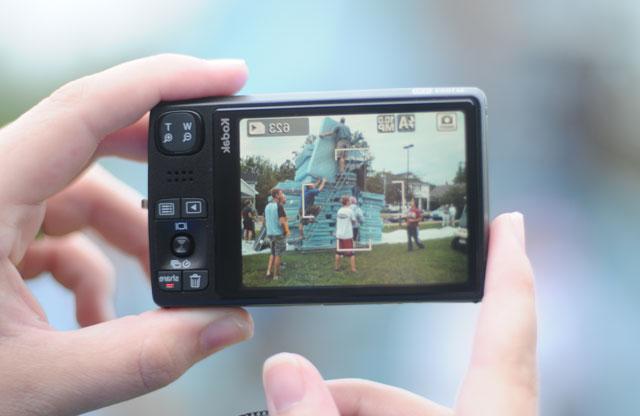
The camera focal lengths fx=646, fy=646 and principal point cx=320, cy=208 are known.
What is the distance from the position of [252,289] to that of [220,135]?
20 cm

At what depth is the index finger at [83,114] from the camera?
0.79 m

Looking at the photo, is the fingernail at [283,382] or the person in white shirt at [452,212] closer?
the fingernail at [283,382]

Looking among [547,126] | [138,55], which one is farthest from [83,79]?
[547,126]

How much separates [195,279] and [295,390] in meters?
0.23

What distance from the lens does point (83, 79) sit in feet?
2.72

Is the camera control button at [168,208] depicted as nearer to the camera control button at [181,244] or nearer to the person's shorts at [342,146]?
the camera control button at [181,244]

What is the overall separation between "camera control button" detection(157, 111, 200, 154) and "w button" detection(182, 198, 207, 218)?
0.21ft

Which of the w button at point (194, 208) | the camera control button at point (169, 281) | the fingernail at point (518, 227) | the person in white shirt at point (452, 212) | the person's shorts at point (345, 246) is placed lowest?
the camera control button at point (169, 281)

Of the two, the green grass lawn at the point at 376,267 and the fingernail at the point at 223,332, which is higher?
the green grass lawn at the point at 376,267

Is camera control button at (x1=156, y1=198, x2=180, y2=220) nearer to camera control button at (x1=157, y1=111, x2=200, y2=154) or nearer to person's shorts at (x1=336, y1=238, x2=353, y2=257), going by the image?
camera control button at (x1=157, y1=111, x2=200, y2=154)

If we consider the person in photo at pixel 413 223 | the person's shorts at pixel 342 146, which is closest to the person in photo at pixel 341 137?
the person's shorts at pixel 342 146

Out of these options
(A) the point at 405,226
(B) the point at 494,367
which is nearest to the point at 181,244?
(A) the point at 405,226

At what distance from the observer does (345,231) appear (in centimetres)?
83

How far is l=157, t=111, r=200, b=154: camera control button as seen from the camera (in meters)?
0.83
